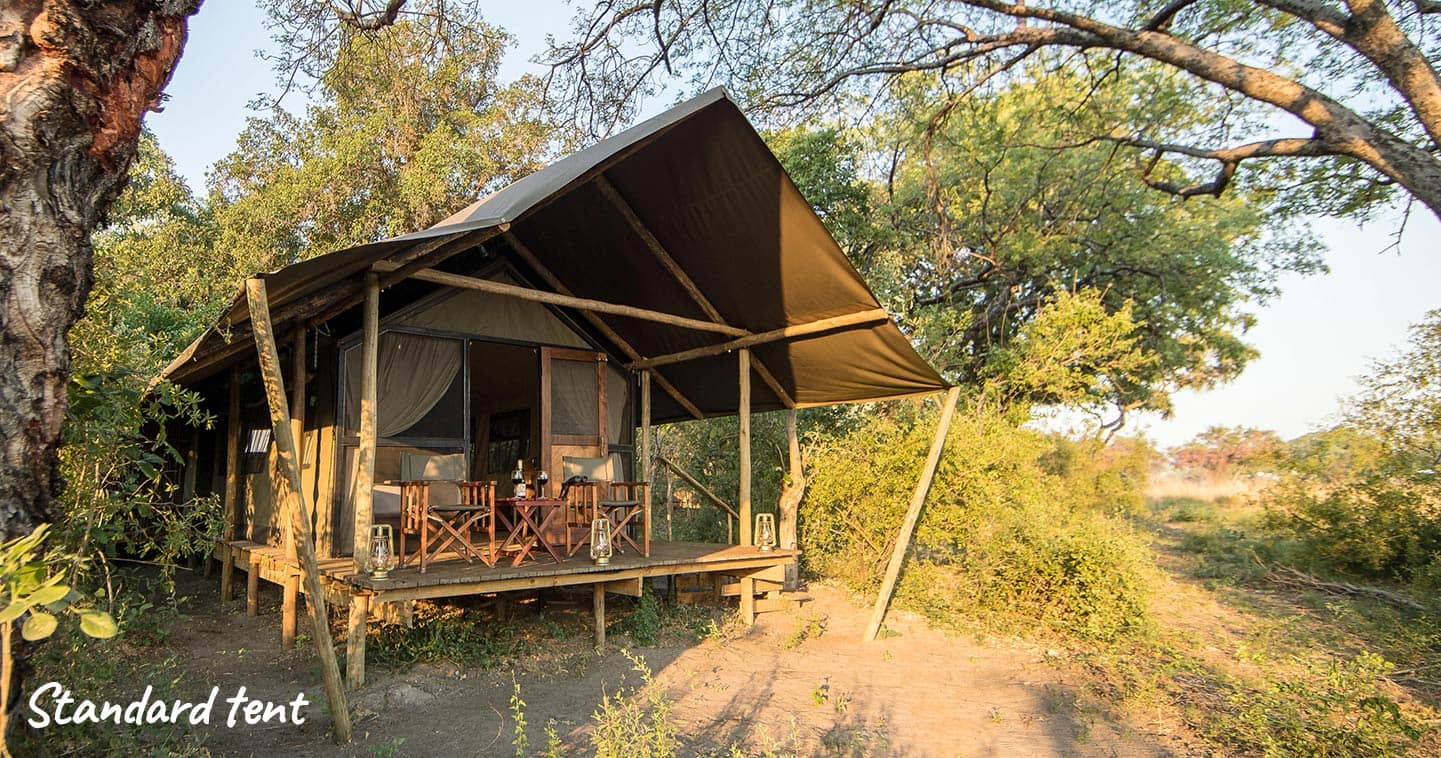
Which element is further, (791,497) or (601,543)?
(791,497)

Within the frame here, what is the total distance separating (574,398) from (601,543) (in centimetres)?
223

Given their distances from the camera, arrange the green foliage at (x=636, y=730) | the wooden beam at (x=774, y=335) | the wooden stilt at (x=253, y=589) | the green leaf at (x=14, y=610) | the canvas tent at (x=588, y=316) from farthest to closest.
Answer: the wooden stilt at (x=253, y=589) < the wooden beam at (x=774, y=335) < the canvas tent at (x=588, y=316) < the green foliage at (x=636, y=730) < the green leaf at (x=14, y=610)

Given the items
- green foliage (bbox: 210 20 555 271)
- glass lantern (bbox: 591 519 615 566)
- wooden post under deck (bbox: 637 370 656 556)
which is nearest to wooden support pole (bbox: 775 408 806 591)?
wooden post under deck (bbox: 637 370 656 556)

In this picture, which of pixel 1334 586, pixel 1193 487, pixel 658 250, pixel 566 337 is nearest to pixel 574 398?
pixel 566 337

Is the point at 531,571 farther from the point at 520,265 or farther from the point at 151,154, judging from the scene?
the point at 151,154

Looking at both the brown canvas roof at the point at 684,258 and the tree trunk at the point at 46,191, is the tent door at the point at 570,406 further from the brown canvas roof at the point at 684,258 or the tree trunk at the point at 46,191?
the tree trunk at the point at 46,191

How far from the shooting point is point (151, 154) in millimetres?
14234

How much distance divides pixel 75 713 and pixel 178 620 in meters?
4.51

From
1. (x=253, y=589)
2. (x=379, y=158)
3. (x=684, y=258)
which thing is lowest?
(x=253, y=589)

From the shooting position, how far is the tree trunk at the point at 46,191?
2.04 meters

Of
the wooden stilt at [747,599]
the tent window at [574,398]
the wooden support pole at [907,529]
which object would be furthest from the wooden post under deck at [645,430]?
the wooden support pole at [907,529]

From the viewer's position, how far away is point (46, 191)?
214 centimetres

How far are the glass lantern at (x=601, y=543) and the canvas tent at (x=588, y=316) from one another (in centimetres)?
164

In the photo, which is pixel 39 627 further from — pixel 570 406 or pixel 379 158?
pixel 379 158
